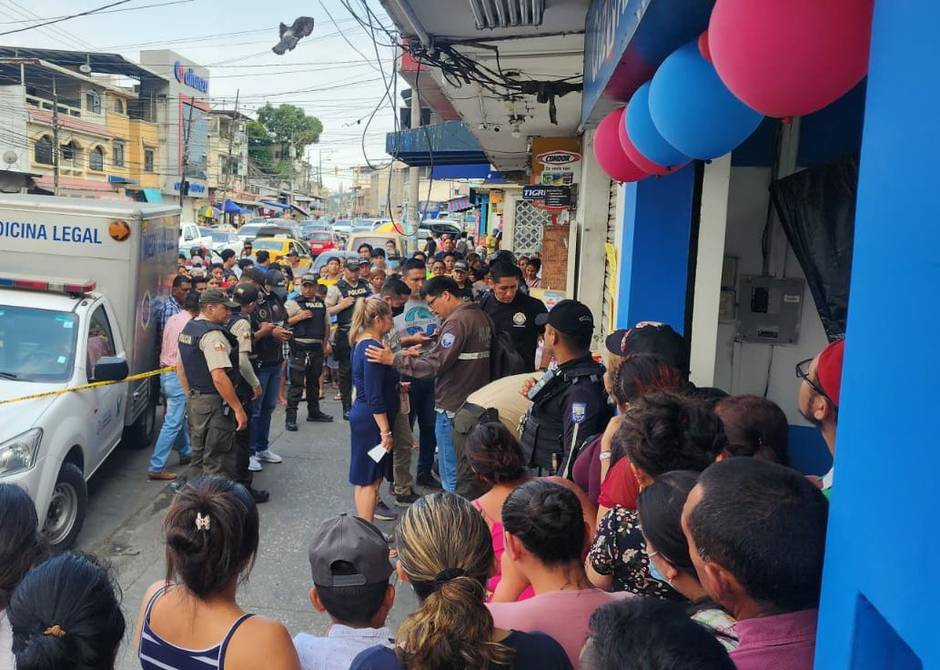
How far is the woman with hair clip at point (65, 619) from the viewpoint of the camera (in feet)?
5.58

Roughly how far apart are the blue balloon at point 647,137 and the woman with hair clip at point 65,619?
2.74 metres

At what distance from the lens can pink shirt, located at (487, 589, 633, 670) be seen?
195 centimetres

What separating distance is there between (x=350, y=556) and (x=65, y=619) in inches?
28.2

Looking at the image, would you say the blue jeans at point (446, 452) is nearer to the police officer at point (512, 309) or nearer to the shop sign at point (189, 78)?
the police officer at point (512, 309)

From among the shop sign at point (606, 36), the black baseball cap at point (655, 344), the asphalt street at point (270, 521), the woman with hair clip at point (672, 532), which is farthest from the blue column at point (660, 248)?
the woman with hair clip at point (672, 532)

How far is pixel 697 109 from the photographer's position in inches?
96.1

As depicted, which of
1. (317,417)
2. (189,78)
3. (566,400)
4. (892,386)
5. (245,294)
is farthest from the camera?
(189,78)

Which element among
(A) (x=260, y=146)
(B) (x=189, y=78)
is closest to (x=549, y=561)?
(B) (x=189, y=78)

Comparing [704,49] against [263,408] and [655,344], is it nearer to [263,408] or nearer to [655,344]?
[655,344]

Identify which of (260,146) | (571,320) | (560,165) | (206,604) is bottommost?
(206,604)

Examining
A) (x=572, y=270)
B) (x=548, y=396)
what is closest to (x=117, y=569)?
(x=548, y=396)

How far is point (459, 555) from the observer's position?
2.00 metres

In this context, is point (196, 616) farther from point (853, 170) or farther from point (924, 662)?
point (853, 170)

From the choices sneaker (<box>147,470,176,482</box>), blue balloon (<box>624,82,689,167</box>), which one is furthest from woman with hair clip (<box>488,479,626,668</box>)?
sneaker (<box>147,470,176,482</box>)
